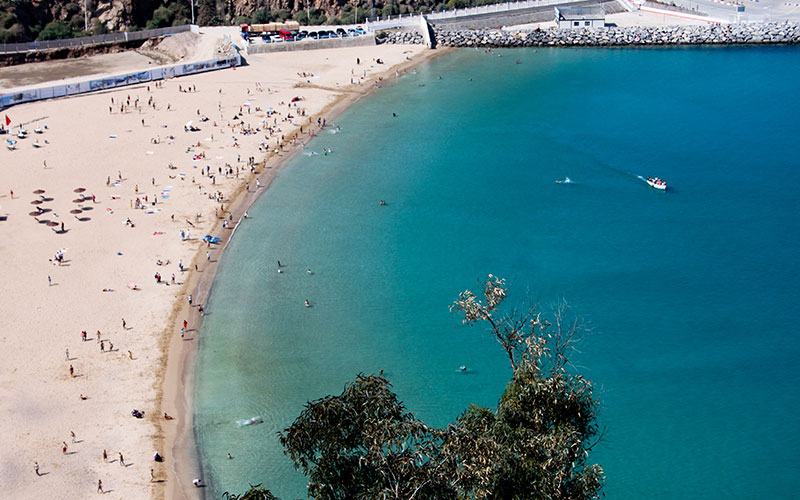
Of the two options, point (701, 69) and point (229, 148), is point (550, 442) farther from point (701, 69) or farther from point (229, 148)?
point (701, 69)

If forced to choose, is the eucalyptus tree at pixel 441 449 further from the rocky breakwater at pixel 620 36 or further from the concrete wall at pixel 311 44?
the rocky breakwater at pixel 620 36

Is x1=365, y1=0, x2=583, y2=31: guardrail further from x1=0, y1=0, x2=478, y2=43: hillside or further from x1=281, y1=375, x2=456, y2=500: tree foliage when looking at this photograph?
x1=281, y1=375, x2=456, y2=500: tree foliage

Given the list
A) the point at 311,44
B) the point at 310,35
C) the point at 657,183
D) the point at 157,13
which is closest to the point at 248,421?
the point at 657,183

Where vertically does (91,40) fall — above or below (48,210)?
above

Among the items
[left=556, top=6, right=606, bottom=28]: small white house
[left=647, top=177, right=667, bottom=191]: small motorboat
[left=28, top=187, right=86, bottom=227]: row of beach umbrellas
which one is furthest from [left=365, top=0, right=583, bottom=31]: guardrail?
[left=28, top=187, right=86, bottom=227]: row of beach umbrellas

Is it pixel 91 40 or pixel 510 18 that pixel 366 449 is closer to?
pixel 91 40
